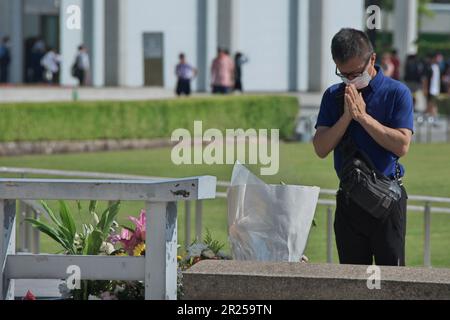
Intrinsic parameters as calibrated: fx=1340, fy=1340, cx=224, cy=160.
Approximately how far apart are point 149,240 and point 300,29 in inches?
1478

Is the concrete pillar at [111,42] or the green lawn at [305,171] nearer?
the green lawn at [305,171]

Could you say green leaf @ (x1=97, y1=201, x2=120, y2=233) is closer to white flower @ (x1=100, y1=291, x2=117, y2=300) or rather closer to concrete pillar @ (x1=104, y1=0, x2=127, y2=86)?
white flower @ (x1=100, y1=291, x2=117, y2=300)

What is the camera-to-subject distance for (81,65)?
116 ft

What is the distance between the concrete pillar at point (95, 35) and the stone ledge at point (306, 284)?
106 feet

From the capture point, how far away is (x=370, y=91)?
6.03m

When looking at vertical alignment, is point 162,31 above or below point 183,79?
above

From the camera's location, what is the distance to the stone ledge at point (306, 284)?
199 inches

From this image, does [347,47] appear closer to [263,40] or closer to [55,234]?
[55,234]

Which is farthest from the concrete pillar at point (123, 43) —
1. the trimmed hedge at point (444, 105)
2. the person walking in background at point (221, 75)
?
A: the trimmed hedge at point (444, 105)

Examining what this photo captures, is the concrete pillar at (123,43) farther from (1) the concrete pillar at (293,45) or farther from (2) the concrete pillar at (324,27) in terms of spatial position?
(2) the concrete pillar at (324,27)

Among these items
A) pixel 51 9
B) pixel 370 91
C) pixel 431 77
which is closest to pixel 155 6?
pixel 51 9

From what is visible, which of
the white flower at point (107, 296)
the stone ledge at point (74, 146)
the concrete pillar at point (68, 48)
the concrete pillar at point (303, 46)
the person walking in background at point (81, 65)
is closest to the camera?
the white flower at point (107, 296)

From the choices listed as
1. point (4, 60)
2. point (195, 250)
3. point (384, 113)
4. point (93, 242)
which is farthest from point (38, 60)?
point (384, 113)

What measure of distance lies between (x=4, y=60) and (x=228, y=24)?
6652mm
